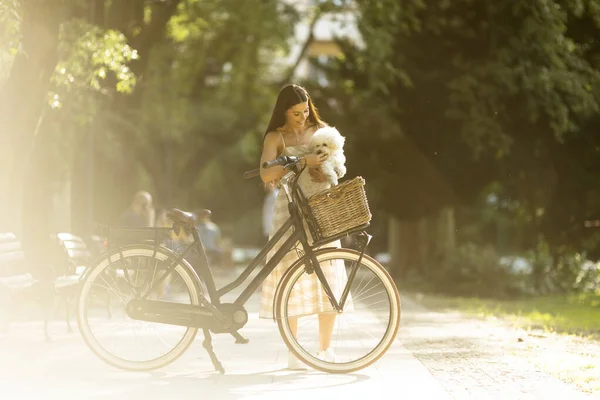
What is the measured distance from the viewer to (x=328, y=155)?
28.4 ft

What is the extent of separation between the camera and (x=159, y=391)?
776 cm

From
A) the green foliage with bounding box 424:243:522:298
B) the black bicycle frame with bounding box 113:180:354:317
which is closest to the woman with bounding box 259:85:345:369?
the black bicycle frame with bounding box 113:180:354:317

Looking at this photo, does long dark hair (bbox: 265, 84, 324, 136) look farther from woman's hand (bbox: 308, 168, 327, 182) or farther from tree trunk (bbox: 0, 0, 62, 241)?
tree trunk (bbox: 0, 0, 62, 241)

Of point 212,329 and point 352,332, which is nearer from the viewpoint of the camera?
point 212,329

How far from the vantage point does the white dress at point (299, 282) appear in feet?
28.3

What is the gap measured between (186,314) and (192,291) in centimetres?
16

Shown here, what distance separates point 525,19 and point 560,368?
12.0 metres

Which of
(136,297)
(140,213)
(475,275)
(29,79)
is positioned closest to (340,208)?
(136,297)

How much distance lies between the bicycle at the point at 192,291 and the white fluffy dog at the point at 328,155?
0.20 metres

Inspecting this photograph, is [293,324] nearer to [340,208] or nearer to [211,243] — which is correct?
[340,208]

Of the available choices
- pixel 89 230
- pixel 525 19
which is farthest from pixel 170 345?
pixel 525 19

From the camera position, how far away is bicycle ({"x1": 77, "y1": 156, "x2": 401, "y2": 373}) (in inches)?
332

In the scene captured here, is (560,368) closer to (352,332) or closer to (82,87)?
(352,332)

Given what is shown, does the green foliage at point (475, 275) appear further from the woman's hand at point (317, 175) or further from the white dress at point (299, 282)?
the woman's hand at point (317, 175)
